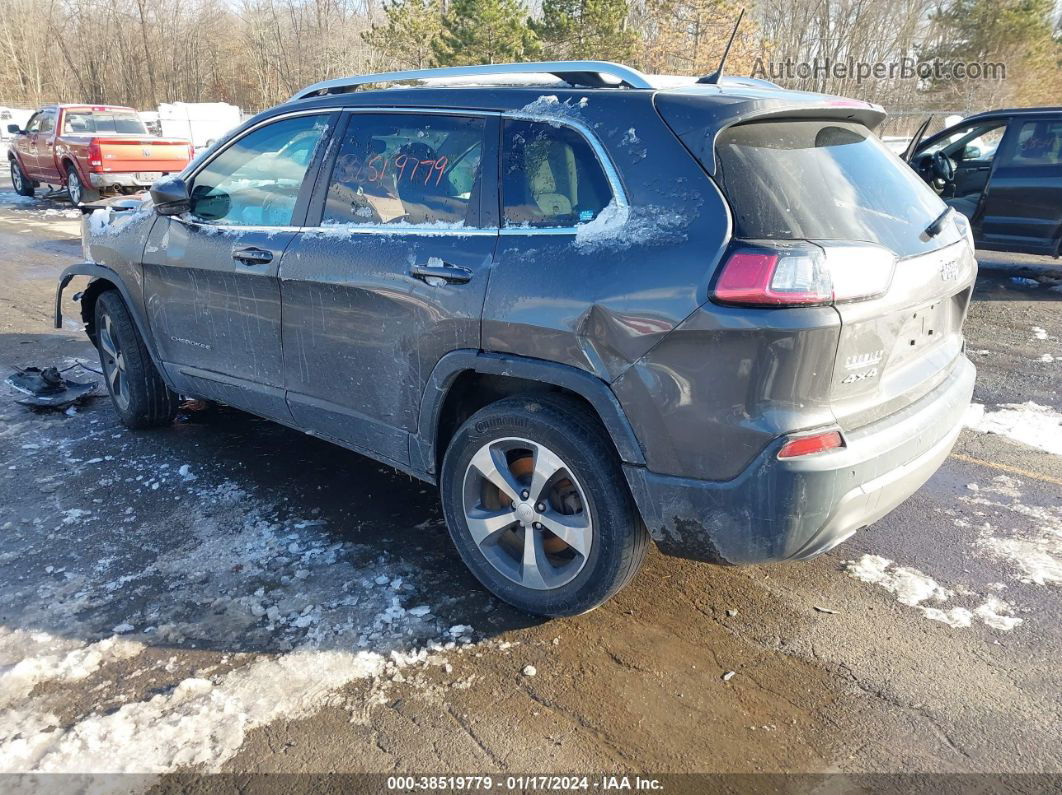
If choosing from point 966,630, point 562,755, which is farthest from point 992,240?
point 562,755

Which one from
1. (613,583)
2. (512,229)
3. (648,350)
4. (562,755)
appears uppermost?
(512,229)

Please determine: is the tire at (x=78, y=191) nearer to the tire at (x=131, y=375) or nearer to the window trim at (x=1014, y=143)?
the tire at (x=131, y=375)

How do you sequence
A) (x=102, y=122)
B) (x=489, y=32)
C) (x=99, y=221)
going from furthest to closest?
1. (x=489, y=32)
2. (x=102, y=122)
3. (x=99, y=221)

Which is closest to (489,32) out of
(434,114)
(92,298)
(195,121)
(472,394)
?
(195,121)

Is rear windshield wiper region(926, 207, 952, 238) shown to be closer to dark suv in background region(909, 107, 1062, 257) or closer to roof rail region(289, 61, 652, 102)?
roof rail region(289, 61, 652, 102)

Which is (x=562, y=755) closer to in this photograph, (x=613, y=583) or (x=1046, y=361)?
(x=613, y=583)

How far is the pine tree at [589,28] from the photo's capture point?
102ft

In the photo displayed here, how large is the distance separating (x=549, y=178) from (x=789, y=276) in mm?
963

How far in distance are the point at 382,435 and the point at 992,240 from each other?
8244mm

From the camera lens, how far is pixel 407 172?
319 cm

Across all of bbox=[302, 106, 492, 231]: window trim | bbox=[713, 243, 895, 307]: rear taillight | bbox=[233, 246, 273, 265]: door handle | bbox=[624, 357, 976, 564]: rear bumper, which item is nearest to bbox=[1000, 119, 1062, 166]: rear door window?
bbox=[624, 357, 976, 564]: rear bumper

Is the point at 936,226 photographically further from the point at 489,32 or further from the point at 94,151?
the point at 489,32

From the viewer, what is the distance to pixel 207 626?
2939 mm

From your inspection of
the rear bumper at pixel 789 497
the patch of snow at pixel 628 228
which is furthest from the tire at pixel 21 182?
the rear bumper at pixel 789 497
